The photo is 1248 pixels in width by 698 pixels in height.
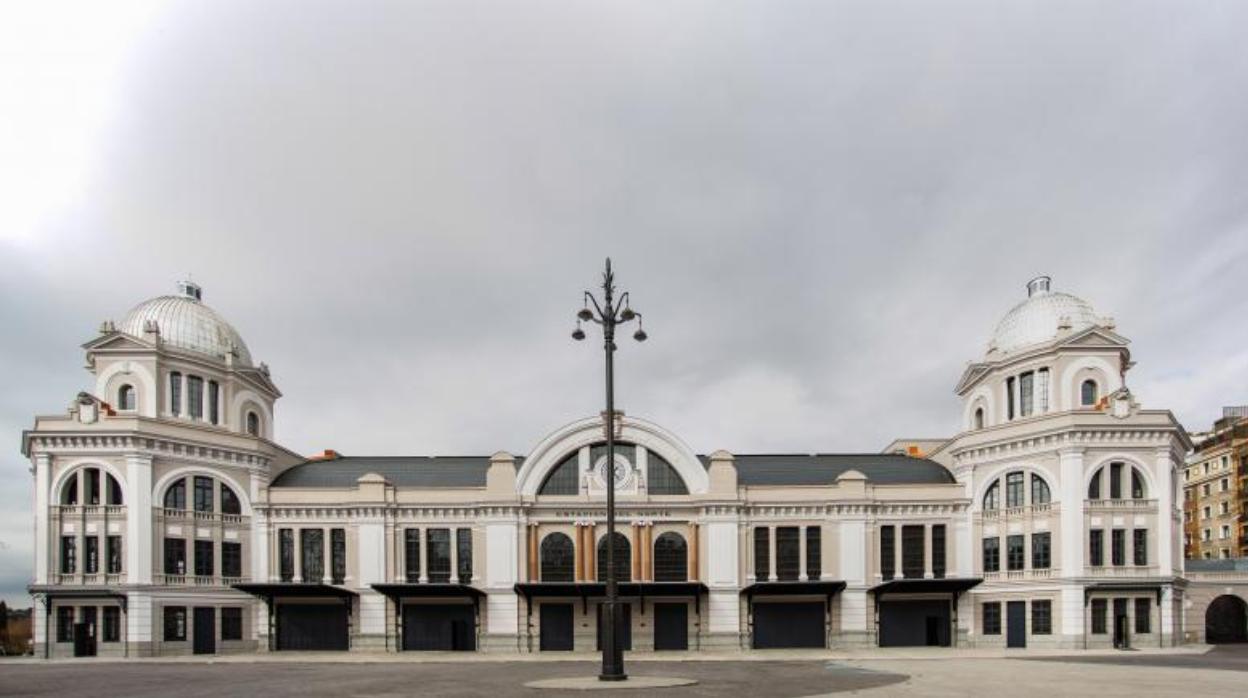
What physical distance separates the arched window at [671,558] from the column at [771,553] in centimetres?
458

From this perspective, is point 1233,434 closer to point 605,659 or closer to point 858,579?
point 858,579

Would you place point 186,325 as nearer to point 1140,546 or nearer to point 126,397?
point 126,397

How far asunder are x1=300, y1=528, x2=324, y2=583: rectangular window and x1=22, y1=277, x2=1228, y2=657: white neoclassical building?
12 centimetres

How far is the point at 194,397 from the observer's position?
164ft

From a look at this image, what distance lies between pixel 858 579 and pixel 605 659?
26.3 metres

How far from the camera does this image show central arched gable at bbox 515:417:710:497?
48.9 meters

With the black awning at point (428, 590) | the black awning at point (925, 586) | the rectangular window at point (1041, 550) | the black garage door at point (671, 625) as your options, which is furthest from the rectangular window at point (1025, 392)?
the black awning at point (428, 590)

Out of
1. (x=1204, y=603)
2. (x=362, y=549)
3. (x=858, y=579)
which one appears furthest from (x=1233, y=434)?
(x=362, y=549)

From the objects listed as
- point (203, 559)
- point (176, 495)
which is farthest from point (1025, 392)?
point (176, 495)

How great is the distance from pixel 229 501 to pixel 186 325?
10746 millimetres

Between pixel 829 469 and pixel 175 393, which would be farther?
pixel 829 469

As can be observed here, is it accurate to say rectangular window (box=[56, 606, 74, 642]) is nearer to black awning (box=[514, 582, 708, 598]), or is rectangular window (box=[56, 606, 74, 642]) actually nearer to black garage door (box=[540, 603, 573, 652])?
black awning (box=[514, 582, 708, 598])

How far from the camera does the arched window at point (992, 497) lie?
1921 inches

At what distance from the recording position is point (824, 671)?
31.0 meters
